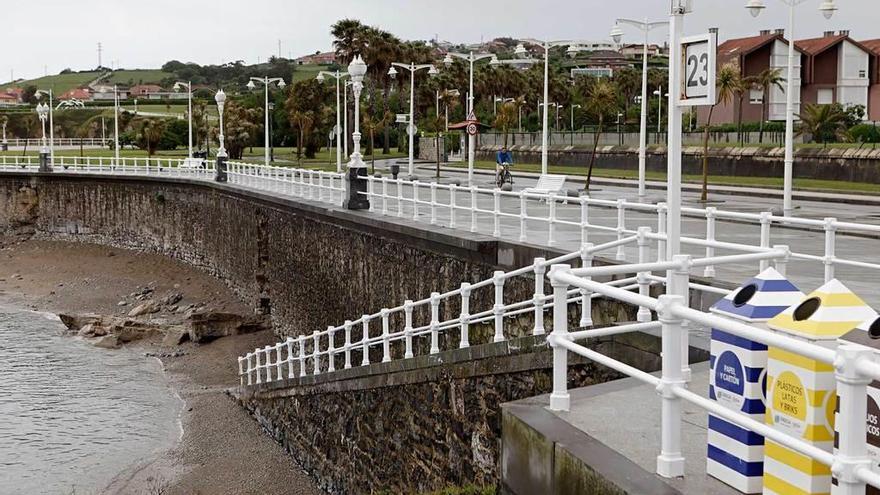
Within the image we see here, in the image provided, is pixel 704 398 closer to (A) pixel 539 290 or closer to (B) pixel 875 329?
(B) pixel 875 329

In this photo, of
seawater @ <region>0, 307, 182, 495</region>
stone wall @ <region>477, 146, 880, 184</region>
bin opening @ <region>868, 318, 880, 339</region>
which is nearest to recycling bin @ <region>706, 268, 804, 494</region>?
bin opening @ <region>868, 318, 880, 339</region>

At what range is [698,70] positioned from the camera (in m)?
7.59

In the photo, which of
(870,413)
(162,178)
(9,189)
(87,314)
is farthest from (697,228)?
(9,189)

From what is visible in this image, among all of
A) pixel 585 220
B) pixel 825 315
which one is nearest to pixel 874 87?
pixel 585 220

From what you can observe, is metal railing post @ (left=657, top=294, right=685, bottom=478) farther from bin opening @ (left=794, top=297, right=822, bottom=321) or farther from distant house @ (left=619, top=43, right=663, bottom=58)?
distant house @ (left=619, top=43, right=663, bottom=58)

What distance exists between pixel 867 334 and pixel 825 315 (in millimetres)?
221

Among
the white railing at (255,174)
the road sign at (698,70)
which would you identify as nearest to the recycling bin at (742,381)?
the road sign at (698,70)

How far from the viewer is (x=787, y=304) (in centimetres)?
579

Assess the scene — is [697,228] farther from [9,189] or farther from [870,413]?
[9,189]

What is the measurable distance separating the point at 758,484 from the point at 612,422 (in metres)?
1.56

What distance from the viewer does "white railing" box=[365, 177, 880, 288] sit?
1119 cm

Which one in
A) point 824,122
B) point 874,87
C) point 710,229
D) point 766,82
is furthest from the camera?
point 874,87

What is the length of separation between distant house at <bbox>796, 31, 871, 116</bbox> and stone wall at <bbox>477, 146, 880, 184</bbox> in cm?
1525

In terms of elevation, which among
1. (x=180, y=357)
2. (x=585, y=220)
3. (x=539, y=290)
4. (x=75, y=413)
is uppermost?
(x=585, y=220)
